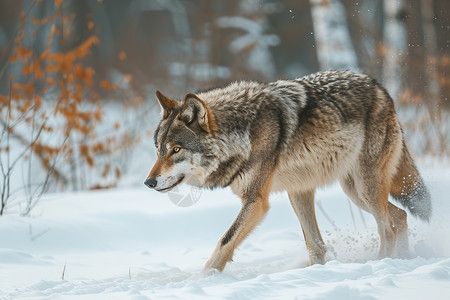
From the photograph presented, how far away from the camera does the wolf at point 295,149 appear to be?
386 centimetres

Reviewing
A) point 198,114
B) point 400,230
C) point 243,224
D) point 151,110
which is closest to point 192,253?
point 243,224

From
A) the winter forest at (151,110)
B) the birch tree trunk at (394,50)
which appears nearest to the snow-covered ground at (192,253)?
the winter forest at (151,110)

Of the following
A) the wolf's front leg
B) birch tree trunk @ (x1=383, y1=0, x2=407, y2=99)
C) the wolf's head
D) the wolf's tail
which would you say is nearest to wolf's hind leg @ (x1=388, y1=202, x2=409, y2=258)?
the wolf's tail

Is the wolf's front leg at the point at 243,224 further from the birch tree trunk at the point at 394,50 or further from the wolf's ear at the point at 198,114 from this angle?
the birch tree trunk at the point at 394,50

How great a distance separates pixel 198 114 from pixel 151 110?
838cm

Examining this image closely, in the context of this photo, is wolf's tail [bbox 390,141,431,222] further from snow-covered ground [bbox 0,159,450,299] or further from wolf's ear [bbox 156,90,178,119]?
wolf's ear [bbox 156,90,178,119]

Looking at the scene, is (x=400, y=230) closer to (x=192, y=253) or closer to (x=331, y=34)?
(x=192, y=253)

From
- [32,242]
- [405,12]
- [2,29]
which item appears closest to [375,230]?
[32,242]

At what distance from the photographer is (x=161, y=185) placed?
371 centimetres

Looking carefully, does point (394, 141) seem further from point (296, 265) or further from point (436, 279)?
point (436, 279)

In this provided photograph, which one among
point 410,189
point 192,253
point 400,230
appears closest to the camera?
point 400,230

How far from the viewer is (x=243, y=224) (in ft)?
Answer: 12.5

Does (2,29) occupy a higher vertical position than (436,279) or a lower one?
higher

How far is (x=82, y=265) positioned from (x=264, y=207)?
158 centimetres
